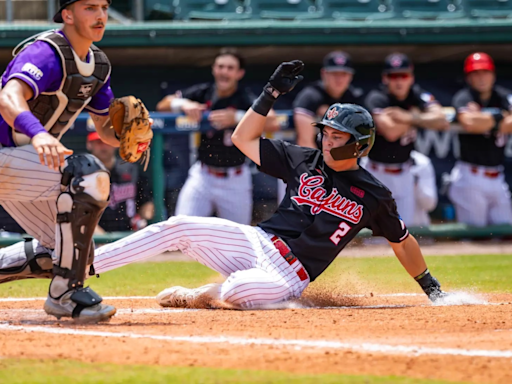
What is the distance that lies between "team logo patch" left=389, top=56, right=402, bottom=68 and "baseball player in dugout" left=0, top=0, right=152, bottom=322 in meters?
4.27

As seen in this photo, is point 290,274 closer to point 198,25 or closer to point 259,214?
point 259,214

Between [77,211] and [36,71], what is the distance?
24.7 inches

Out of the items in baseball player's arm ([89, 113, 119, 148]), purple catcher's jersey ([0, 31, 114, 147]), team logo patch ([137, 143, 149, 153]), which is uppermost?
purple catcher's jersey ([0, 31, 114, 147])

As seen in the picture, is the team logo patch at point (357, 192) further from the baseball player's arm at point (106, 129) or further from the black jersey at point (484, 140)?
the black jersey at point (484, 140)

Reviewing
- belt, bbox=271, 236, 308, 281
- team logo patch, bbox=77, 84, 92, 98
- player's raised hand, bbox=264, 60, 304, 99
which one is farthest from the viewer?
player's raised hand, bbox=264, 60, 304, 99

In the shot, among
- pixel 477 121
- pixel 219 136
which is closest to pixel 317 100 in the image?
pixel 219 136

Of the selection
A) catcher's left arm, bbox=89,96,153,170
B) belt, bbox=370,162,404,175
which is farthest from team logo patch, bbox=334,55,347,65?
catcher's left arm, bbox=89,96,153,170

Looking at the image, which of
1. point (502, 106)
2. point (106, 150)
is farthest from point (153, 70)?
point (502, 106)

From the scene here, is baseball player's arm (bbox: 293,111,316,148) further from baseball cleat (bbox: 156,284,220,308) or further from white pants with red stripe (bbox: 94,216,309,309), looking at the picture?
baseball cleat (bbox: 156,284,220,308)

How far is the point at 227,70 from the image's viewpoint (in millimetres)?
7723

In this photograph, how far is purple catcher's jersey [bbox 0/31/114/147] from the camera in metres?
3.56

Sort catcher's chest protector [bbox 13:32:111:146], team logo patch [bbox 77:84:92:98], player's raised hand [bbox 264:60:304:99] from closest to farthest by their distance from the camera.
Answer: catcher's chest protector [bbox 13:32:111:146] < team logo patch [bbox 77:84:92:98] < player's raised hand [bbox 264:60:304:99]

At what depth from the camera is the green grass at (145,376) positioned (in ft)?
8.50

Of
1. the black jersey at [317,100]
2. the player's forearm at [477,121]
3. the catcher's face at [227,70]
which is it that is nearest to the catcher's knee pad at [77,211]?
the catcher's face at [227,70]
